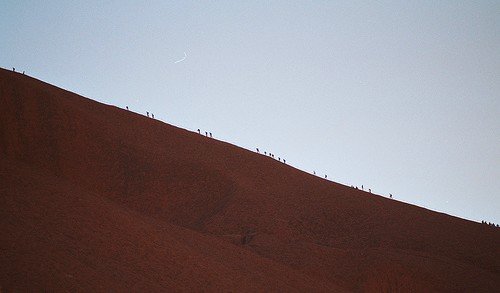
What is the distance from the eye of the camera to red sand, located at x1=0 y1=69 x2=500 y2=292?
15.8 metres

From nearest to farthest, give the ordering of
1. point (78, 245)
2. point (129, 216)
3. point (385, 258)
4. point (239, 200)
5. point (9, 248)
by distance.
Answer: point (9, 248) < point (78, 245) < point (129, 216) < point (385, 258) < point (239, 200)

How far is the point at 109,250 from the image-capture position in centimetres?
1645

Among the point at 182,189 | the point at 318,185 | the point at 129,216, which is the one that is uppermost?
the point at 318,185

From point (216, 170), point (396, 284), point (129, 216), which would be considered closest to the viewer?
point (129, 216)

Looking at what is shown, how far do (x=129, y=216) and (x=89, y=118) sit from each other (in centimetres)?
1361

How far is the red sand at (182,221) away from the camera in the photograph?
15750 mm

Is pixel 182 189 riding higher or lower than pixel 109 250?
higher

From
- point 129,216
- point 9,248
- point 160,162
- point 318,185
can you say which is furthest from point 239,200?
point 9,248

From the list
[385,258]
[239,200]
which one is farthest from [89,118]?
[385,258]

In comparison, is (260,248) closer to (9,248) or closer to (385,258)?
(385,258)

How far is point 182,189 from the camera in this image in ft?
104

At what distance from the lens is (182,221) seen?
93.9 ft

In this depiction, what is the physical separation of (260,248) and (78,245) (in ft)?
34.3

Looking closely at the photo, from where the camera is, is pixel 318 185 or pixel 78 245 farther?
pixel 318 185
